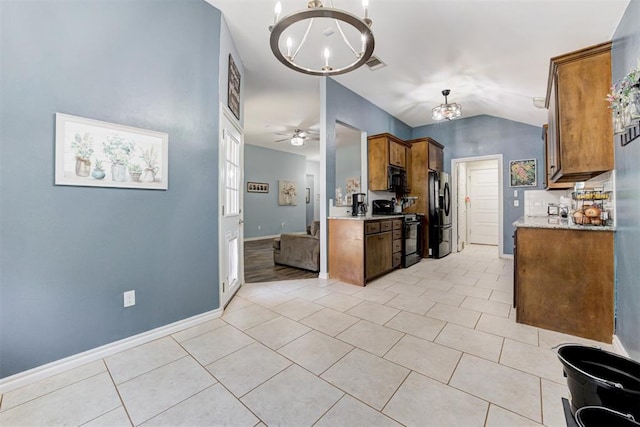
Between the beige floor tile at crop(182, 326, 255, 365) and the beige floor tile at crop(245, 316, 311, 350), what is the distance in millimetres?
96

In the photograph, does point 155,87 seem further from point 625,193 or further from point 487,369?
point 625,193

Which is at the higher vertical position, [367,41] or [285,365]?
[367,41]

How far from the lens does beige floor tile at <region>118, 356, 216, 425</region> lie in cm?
140

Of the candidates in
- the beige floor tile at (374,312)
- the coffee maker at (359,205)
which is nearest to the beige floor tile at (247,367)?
the beige floor tile at (374,312)

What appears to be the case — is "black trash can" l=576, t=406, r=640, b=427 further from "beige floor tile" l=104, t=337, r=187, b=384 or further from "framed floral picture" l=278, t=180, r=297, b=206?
"framed floral picture" l=278, t=180, r=297, b=206

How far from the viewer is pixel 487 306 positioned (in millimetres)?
2799

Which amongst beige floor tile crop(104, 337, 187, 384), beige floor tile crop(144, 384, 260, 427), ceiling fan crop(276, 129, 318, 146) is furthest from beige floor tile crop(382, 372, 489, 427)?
ceiling fan crop(276, 129, 318, 146)

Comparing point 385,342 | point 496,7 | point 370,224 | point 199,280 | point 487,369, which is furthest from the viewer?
point 370,224

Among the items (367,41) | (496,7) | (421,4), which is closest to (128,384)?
(367,41)

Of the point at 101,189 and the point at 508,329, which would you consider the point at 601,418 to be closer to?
the point at 508,329

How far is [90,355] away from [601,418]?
2.84 m

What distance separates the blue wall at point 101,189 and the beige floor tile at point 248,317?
221mm

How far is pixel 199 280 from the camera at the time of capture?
2.45 m

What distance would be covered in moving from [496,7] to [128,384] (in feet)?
13.2
